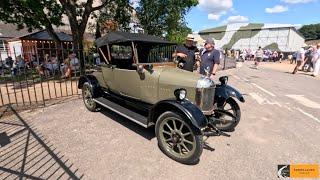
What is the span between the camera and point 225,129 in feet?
16.5

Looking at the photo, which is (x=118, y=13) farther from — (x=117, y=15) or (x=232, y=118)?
(x=232, y=118)

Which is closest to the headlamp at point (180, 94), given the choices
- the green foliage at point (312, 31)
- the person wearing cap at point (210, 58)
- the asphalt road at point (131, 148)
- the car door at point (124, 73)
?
the asphalt road at point (131, 148)

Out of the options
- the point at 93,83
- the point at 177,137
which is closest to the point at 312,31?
the point at 93,83

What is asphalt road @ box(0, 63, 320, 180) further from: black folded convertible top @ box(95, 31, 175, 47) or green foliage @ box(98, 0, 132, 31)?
green foliage @ box(98, 0, 132, 31)

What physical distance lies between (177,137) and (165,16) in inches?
587

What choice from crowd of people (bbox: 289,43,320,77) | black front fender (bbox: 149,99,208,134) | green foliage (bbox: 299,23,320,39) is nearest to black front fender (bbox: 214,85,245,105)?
black front fender (bbox: 149,99,208,134)

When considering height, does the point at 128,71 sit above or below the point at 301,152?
above

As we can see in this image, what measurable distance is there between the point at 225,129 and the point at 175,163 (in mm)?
1766

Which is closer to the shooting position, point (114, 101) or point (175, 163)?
point (175, 163)

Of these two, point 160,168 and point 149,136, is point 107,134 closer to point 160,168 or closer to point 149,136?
point 149,136

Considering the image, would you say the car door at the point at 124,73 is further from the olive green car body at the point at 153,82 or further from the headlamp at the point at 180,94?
the headlamp at the point at 180,94

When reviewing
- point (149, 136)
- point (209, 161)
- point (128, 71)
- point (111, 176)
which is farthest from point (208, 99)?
point (111, 176)

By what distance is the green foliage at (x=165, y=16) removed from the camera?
15723 millimetres

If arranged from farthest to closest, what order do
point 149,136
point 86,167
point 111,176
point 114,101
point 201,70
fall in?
point 201,70, point 114,101, point 149,136, point 86,167, point 111,176
